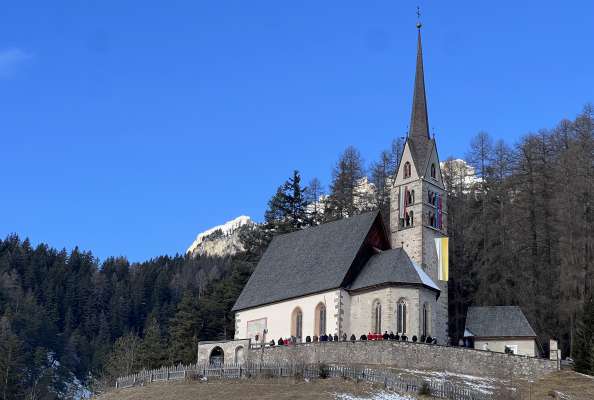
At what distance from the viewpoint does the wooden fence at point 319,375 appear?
1799 inches

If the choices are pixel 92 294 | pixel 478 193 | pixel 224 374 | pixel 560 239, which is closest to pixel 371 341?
pixel 224 374

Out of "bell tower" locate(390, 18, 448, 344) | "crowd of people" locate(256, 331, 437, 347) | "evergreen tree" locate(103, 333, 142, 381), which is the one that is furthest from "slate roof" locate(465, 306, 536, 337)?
"evergreen tree" locate(103, 333, 142, 381)

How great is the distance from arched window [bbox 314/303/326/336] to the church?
0.21 feet

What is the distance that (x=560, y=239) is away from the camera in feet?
226

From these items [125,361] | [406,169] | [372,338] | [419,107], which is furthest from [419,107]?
[125,361]

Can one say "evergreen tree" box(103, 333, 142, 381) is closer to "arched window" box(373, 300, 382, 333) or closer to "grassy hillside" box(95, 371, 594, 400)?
"grassy hillside" box(95, 371, 594, 400)

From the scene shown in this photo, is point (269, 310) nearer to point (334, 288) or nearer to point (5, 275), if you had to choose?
point (334, 288)

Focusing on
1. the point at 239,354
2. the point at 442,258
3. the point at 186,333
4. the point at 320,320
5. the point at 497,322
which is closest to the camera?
the point at 239,354

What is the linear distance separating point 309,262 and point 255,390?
2197cm

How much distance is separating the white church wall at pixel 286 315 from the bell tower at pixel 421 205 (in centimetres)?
746

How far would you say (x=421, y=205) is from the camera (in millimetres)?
67312

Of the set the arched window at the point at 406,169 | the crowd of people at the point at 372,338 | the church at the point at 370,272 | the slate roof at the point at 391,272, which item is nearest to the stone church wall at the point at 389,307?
the church at the point at 370,272

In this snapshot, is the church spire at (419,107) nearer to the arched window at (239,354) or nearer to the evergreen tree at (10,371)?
the arched window at (239,354)

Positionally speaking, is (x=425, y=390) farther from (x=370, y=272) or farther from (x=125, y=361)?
(x=125, y=361)
